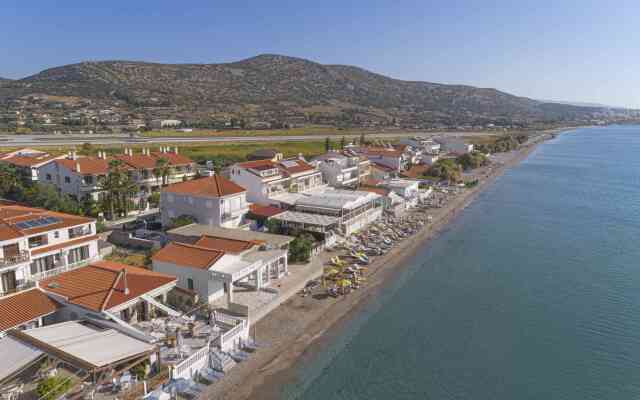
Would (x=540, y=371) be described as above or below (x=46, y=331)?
below

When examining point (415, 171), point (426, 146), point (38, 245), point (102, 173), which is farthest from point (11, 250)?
point (426, 146)

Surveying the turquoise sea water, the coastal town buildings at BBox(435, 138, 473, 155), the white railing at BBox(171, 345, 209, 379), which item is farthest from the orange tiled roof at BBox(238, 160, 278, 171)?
the coastal town buildings at BBox(435, 138, 473, 155)

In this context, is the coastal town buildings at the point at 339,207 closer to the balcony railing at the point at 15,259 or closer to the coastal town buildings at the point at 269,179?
the coastal town buildings at the point at 269,179

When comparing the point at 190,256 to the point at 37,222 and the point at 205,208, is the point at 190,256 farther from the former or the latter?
the point at 205,208

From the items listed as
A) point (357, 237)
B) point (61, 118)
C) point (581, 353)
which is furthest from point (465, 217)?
point (61, 118)

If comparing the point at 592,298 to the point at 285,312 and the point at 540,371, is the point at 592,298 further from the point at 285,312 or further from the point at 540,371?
the point at 285,312

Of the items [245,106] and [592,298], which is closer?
[592,298]

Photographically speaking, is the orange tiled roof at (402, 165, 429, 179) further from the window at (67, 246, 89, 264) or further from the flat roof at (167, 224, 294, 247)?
the window at (67, 246, 89, 264)
